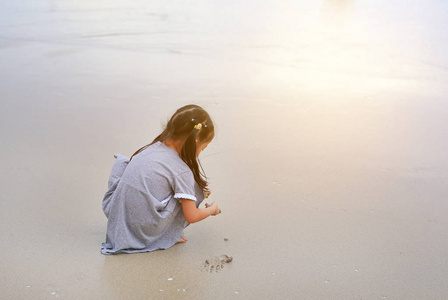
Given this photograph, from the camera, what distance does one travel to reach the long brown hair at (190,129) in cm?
237

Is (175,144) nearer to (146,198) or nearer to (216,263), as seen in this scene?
(146,198)

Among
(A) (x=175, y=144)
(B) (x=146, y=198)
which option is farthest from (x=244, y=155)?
(B) (x=146, y=198)

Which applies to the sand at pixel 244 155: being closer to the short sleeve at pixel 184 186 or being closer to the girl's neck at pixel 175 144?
the short sleeve at pixel 184 186

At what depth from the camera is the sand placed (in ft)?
7.77

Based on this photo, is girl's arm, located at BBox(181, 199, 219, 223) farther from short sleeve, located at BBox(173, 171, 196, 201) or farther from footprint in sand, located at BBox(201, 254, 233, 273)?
footprint in sand, located at BBox(201, 254, 233, 273)

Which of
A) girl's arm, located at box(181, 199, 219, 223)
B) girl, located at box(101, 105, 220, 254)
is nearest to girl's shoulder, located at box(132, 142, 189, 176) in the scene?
girl, located at box(101, 105, 220, 254)

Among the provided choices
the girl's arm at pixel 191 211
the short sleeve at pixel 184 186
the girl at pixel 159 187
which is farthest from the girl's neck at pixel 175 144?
the girl's arm at pixel 191 211

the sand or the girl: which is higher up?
the girl

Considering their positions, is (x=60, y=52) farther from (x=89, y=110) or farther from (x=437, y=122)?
(x=437, y=122)

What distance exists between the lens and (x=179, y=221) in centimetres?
254

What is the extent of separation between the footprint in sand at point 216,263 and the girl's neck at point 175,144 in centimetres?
54

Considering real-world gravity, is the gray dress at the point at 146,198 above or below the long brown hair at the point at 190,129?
below

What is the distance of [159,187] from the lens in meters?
2.38

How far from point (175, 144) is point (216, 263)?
595mm
